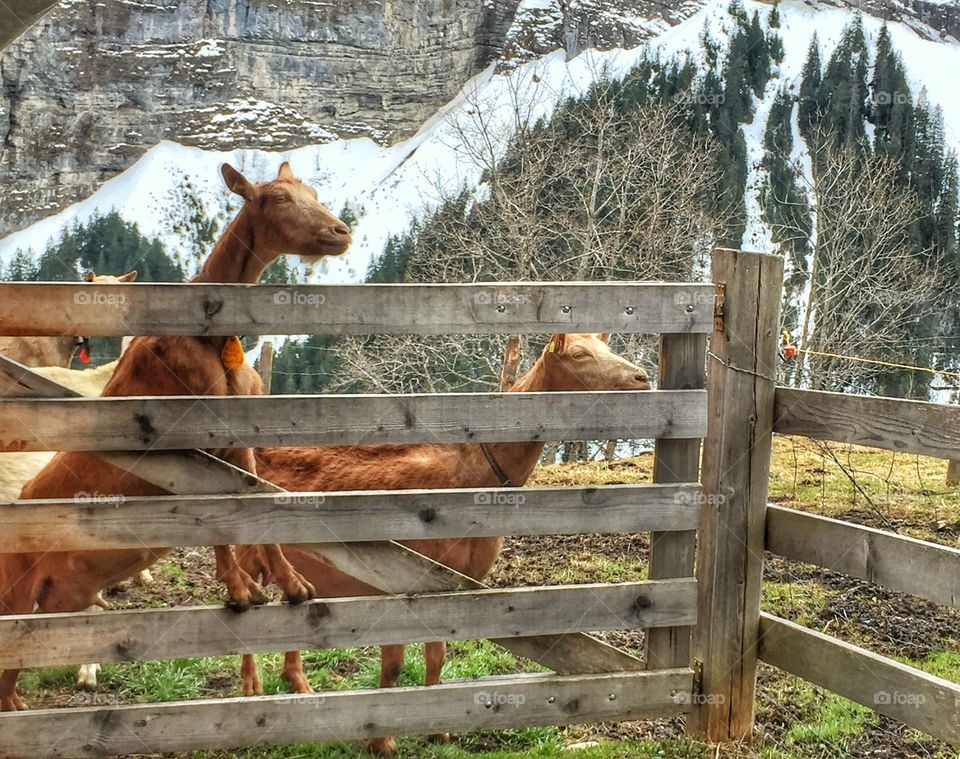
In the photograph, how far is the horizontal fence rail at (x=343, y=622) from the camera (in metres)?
4.09

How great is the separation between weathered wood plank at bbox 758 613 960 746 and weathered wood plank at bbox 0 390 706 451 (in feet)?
3.65

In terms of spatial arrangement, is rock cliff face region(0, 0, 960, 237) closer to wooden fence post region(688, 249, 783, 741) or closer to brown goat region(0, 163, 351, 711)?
brown goat region(0, 163, 351, 711)

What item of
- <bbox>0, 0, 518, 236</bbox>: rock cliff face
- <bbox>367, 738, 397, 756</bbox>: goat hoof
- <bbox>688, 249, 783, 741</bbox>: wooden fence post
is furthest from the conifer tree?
<bbox>367, 738, 397, 756</bbox>: goat hoof

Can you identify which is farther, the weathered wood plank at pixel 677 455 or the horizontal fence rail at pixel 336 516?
the weathered wood plank at pixel 677 455

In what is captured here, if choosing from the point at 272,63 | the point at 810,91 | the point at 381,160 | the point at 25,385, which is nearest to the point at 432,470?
the point at 25,385

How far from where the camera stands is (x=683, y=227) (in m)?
35.3

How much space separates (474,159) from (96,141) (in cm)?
11094

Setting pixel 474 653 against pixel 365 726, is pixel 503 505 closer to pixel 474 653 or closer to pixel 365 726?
pixel 365 726

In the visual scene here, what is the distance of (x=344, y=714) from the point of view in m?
4.40

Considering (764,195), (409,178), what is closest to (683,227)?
(764,195)

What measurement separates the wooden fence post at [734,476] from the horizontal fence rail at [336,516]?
206 millimetres

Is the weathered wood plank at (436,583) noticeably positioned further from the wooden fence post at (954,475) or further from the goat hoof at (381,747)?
the wooden fence post at (954,475)

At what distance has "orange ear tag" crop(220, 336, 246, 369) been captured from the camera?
4.56 m

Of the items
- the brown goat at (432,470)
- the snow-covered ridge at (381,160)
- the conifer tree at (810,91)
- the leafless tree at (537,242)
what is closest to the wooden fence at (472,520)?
the brown goat at (432,470)
